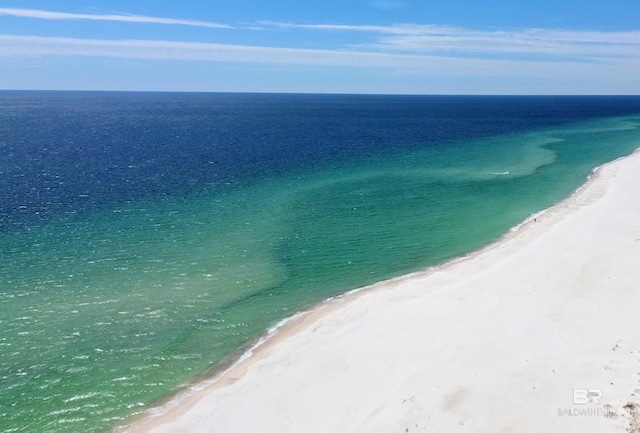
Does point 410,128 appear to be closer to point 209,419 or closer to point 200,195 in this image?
point 200,195

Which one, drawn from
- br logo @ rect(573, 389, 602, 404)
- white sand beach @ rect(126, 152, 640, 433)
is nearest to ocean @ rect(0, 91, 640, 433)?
white sand beach @ rect(126, 152, 640, 433)

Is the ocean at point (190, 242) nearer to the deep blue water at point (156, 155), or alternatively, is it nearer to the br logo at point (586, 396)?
the deep blue water at point (156, 155)

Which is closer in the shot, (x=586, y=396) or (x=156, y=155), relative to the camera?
(x=586, y=396)

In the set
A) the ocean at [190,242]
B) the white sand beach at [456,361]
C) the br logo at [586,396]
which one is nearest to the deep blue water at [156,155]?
the ocean at [190,242]

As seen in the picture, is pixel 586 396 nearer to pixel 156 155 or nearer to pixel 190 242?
pixel 190 242

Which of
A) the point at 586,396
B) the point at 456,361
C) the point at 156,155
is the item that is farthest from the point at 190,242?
the point at 156,155
